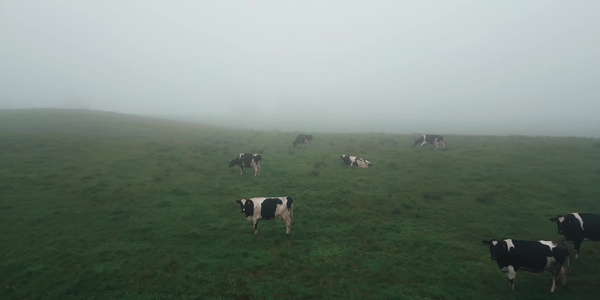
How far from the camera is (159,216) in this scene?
1742cm

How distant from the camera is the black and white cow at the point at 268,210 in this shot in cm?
1555

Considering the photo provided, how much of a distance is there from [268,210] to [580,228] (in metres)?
14.5

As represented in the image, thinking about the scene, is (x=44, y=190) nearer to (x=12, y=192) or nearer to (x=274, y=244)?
(x=12, y=192)

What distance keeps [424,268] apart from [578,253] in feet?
24.6

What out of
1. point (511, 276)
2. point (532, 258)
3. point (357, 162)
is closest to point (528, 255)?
point (532, 258)

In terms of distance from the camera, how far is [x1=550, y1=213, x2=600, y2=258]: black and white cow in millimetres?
12430

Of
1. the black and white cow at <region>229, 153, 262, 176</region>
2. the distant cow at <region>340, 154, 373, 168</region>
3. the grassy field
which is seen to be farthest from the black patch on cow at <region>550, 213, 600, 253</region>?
the black and white cow at <region>229, 153, 262, 176</region>

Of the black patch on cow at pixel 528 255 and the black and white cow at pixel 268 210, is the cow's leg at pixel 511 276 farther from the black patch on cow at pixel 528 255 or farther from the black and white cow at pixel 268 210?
the black and white cow at pixel 268 210

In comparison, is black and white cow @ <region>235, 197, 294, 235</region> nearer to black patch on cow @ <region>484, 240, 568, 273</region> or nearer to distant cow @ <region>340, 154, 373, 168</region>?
black patch on cow @ <region>484, 240, 568, 273</region>

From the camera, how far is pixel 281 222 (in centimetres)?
1719

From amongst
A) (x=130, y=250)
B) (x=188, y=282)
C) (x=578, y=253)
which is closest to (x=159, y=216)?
(x=130, y=250)

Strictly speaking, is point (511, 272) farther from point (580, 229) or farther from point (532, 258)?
point (580, 229)

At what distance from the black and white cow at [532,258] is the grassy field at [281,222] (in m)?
0.69

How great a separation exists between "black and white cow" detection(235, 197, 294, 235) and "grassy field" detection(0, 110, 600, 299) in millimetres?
844
